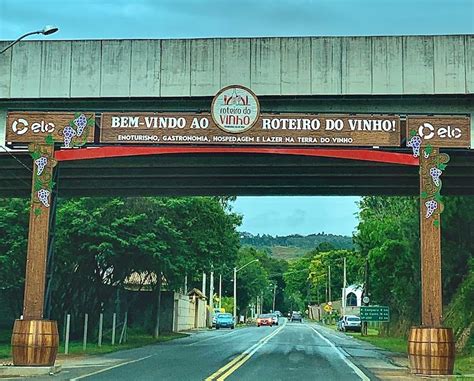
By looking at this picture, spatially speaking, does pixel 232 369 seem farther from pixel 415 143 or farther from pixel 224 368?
pixel 415 143

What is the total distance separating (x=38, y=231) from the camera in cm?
1936

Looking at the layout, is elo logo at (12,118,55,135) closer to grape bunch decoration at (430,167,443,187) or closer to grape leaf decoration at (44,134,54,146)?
grape leaf decoration at (44,134,54,146)

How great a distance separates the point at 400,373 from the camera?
65.2ft

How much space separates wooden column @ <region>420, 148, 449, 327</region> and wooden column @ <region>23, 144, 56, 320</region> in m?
9.55

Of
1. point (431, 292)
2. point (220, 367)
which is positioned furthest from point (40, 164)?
point (431, 292)

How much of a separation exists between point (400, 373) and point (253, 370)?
3852 mm

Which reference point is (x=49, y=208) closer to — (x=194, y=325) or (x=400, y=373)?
(x=400, y=373)

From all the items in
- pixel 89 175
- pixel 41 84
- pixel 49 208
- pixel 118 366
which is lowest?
pixel 118 366

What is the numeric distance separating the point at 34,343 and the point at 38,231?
2.80 m

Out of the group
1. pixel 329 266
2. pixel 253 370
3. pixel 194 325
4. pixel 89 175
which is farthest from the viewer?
pixel 329 266

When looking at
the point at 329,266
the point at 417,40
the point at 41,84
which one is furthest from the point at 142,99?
the point at 329,266

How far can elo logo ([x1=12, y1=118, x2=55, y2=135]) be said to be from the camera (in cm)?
1991

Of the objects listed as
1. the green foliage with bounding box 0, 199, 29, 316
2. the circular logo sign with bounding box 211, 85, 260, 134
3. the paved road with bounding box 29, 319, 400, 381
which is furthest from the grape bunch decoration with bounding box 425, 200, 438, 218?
the green foliage with bounding box 0, 199, 29, 316

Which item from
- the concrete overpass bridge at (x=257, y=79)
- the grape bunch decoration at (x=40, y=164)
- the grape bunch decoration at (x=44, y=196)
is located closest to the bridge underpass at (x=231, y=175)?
the concrete overpass bridge at (x=257, y=79)
